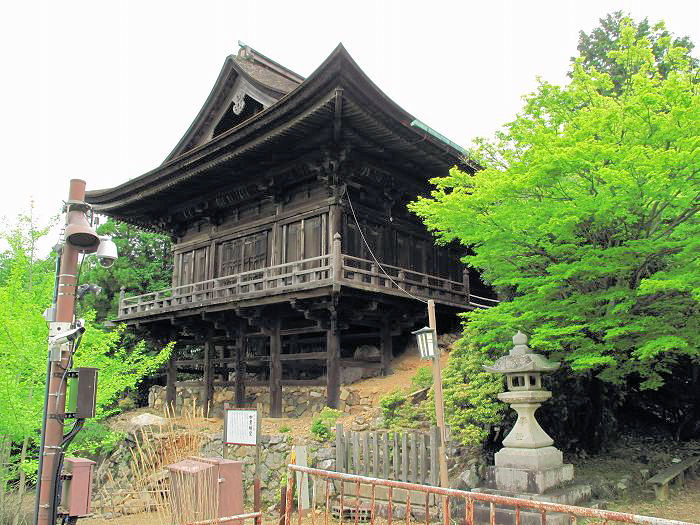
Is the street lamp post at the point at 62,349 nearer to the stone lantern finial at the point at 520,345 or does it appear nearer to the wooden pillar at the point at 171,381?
the stone lantern finial at the point at 520,345

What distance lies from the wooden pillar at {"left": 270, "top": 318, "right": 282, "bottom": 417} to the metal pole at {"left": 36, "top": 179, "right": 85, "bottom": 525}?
973 centimetres

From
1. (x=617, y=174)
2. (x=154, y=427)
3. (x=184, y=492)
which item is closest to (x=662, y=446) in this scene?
(x=617, y=174)

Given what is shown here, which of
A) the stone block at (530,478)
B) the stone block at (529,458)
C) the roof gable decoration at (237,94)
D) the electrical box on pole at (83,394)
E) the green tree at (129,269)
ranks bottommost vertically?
the stone block at (530,478)

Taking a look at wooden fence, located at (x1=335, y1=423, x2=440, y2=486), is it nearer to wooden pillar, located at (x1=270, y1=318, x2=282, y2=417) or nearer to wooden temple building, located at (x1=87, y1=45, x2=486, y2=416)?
wooden temple building, located at (x1=87, y1=45, x2=486, y2=416)

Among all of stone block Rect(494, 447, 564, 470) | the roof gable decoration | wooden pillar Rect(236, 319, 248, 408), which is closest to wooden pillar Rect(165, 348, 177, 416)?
wooden pillar Rect(236, 319, 248, 408)

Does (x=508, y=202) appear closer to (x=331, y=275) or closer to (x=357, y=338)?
(x=331, y=275)

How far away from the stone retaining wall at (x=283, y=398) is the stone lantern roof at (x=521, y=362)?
5.92 metres

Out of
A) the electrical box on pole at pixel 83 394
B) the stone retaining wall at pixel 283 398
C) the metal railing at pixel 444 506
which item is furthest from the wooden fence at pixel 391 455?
the electrical box on pole at pixel 83 394

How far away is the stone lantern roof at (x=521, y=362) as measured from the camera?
8547mm

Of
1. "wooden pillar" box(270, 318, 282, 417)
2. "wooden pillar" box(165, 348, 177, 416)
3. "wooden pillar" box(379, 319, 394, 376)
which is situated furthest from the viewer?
"wooden pillar" box(165, 348, 177, 416)

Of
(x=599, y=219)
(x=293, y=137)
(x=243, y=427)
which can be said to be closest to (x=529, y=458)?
(x=599, y=219)

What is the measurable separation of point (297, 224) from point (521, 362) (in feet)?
33.9

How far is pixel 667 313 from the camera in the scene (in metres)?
8.47

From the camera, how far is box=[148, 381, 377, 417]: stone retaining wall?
14.7 meters
